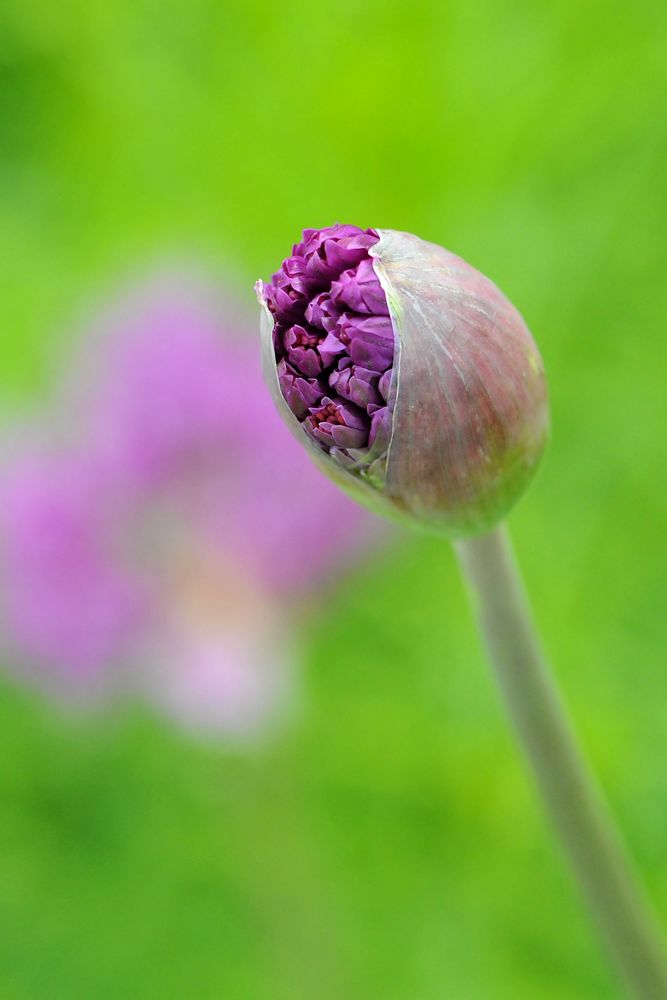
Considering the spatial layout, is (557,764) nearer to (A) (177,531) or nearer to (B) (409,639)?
(A) (177,531)

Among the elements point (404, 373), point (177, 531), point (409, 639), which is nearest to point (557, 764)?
point (404, 373)

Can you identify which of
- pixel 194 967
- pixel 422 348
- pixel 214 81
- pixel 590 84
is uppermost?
pixel 214 81

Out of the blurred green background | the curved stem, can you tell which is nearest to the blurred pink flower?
the blurred green background

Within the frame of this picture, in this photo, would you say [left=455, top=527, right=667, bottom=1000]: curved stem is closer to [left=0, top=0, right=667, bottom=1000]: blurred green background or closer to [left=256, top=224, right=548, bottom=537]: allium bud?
[left=256, top=224, right=548, bottom=537]: allium bud

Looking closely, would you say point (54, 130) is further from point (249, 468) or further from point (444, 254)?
point (444, 254)

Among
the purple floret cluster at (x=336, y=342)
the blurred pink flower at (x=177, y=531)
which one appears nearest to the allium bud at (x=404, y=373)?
the purple floret cluster at (x=336, y=342)

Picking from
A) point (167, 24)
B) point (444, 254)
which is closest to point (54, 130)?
point (167, 24)
